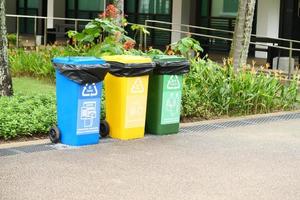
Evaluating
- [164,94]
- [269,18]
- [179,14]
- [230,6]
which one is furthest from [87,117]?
[179,14]

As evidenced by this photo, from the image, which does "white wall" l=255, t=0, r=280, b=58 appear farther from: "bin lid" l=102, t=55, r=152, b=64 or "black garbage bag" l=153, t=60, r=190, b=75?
"bin lid" l=102, t=55, r=152, b=64

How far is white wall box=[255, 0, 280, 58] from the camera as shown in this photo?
779 inches

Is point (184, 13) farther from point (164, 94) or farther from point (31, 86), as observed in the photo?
point (164, 94)

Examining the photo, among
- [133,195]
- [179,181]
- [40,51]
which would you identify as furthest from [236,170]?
[40,51]

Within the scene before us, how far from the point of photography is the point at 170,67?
918cm

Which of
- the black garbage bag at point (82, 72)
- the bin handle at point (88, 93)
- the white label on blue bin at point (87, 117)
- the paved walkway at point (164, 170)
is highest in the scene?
the black garbage bag at point (82, 72)

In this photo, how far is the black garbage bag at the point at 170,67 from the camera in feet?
29.9

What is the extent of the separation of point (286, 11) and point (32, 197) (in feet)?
46.8

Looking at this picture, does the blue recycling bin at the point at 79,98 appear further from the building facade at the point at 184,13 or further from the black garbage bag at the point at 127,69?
the building facade at the point at 184,13

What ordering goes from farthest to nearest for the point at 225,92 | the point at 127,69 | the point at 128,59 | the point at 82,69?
the point at 225,92 → the point at 128,59 → the point at 127,69 → the point at 82,69

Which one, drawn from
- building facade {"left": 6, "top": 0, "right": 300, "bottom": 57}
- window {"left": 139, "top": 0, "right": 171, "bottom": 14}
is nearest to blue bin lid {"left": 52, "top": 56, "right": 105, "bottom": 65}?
building facade {"left": 6, "top": 0, "right": 300, "bottom": 57}

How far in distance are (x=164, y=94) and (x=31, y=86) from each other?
5.50 metres

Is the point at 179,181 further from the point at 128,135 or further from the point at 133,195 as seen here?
the point at 128,135

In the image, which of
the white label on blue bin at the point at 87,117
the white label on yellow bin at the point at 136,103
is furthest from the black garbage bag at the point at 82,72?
the white label on yellow bin at the point at 136,103
